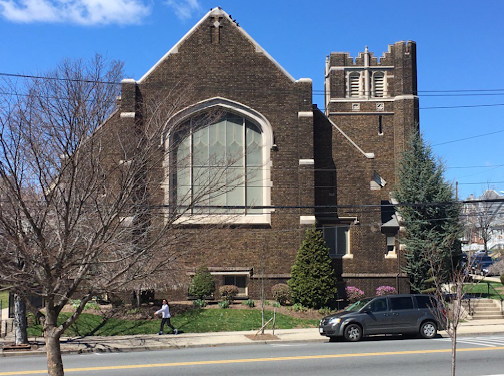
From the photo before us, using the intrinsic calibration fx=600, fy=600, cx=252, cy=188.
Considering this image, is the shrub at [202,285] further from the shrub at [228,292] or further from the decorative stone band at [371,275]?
the decorative stone band at [371,275]

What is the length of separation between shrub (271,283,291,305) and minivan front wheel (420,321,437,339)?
711 centimetres

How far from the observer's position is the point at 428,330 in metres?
19.8

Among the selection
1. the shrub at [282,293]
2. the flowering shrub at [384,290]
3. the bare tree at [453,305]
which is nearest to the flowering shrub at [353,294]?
the flowering shrub at [384,290]

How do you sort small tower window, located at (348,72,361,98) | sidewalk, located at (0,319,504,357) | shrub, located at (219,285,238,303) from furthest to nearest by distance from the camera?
small tower window, located at (348,72,361,98) → shrub, located at (219,285,238,303) → sidewalk, located at (0,319,504,357)

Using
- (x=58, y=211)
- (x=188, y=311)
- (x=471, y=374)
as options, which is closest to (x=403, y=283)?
(x=188, y=311)

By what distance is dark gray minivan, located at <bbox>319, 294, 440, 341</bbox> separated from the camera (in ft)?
Result: 62.5

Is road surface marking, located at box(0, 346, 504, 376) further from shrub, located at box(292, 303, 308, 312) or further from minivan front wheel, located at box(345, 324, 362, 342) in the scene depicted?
shrub, located at box(292, 303, 308, 312)

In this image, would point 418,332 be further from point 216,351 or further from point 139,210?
point 139,210

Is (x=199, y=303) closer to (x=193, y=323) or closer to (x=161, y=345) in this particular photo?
→ (x=193, y=323)

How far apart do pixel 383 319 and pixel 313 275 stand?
6100 mm

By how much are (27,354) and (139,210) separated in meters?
10.3

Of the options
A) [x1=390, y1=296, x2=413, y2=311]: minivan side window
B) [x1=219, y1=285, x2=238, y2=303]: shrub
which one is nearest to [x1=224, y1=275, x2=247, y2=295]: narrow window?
[x1=219, y1=285, x2=238, y2=303]: shrub

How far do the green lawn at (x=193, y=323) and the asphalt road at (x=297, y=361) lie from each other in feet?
11.9

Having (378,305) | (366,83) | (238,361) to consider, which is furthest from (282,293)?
(366,83)
